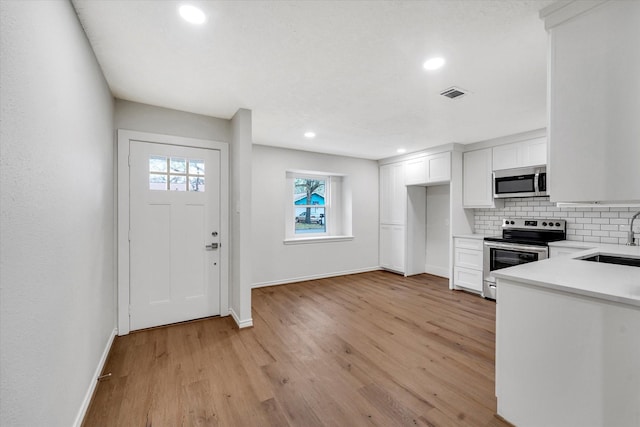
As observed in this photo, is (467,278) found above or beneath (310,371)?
above

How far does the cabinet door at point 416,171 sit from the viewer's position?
16.5ft

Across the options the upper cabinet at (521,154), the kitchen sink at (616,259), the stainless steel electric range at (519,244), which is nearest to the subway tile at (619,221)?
the stainless steel electric range at (519,244)

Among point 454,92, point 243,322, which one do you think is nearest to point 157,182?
point 243,322

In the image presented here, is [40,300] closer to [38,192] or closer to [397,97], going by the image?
[38,192]

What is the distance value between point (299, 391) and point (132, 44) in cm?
274

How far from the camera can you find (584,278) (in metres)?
1.52

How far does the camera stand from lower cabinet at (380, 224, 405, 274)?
18.2 feet

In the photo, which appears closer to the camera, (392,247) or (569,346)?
(569,346)

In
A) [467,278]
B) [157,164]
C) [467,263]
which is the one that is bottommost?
[467,278]

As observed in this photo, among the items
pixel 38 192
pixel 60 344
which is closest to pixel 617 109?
pixel 38 192

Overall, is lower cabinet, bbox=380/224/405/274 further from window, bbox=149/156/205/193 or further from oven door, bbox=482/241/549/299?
window, bbox=149/156/205/193

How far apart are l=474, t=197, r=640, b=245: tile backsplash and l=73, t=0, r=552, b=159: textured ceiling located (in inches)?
54.0

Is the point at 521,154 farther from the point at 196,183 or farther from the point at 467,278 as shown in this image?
the point at 196,183

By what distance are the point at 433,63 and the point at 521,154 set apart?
279 centimetres
